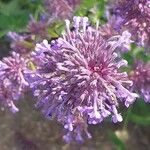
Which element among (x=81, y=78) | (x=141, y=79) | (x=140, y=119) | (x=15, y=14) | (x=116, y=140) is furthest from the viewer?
Result: (x=140, y=119)

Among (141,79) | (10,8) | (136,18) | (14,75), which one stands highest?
(10,8)

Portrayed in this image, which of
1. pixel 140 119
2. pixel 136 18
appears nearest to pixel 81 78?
pixel 136 18

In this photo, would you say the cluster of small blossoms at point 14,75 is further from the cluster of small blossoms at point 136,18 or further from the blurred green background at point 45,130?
the blurred green background at point 45,130

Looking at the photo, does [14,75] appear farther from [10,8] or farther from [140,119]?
[140,119]

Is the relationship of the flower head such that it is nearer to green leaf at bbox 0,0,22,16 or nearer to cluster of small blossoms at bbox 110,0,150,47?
cluster of small blossoms at bbox 110,0,150,47

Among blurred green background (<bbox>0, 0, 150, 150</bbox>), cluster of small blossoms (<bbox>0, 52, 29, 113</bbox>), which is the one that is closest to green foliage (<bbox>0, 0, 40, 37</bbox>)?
blurred green background (<bbox>0, 0, 150, 150</bbox>)
